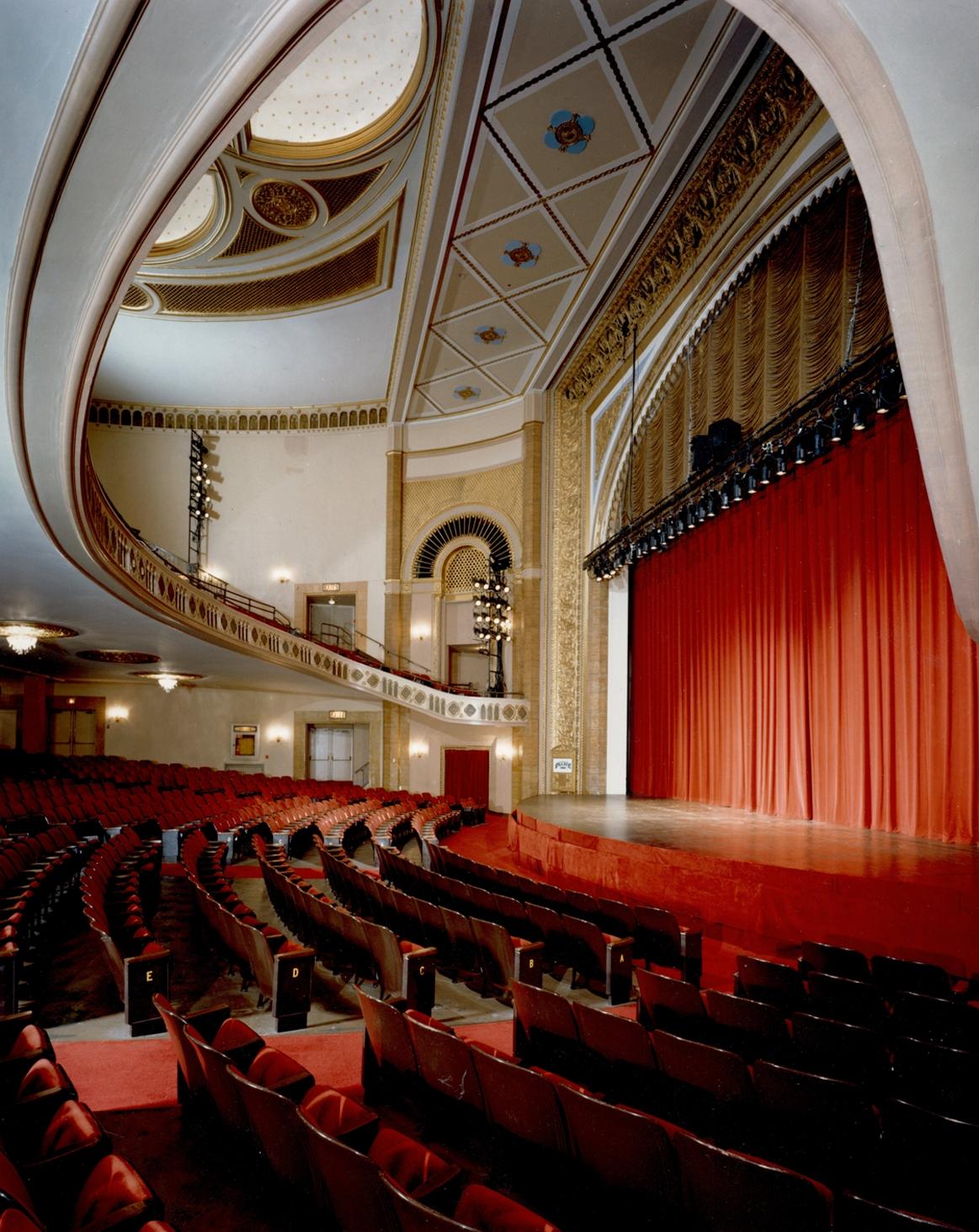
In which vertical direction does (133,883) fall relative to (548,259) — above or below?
below

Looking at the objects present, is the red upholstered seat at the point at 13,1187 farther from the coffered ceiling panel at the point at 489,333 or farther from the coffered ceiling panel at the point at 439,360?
the coffered ceiling panel at the point at 439,360

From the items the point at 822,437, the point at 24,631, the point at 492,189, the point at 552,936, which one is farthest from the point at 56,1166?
the point at 492,189

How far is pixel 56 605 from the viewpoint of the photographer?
8633 mm

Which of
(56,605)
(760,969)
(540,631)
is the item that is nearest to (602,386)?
(540,631)

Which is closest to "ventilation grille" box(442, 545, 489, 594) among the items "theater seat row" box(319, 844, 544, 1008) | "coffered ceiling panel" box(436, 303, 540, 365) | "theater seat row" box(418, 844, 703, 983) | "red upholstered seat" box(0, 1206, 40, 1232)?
"coffered ceiling panel" box(436, 303, 540, 365)

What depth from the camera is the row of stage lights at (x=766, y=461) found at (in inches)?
227

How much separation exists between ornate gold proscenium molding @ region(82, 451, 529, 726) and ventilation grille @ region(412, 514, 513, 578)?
302 cm

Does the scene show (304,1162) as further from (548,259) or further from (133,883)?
(548,259)

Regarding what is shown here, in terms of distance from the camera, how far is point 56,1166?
76.3 inches

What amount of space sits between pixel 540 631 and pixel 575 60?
860 cm

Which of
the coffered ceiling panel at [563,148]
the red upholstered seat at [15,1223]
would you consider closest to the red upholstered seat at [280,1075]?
the red upholstered seat at [15,1223]

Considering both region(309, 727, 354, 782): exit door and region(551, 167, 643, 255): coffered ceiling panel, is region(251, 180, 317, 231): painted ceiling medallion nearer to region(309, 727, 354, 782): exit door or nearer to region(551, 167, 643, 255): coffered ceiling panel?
region(551, 167, 643, 255): coffered ceiling panel

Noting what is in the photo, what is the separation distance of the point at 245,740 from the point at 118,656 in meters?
4.62

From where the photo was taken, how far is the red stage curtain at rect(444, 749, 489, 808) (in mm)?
15289
